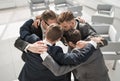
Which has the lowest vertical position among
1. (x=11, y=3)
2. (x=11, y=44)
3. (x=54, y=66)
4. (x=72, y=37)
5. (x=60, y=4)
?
(x=11, y=44)

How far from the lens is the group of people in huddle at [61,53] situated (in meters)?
1.35

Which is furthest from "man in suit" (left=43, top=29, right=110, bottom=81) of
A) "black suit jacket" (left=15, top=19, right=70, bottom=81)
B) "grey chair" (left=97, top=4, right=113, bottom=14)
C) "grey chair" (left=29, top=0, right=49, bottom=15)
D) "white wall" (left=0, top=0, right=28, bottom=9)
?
"white wall" (left=0, top=0, right=28, bottom=9)

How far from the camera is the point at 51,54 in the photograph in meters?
1.35

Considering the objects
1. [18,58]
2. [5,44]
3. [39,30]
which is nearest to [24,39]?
[39,30]

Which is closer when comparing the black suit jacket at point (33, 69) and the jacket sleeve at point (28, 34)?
the black suit jacket at point (33, 69)

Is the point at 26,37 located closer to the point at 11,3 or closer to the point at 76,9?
the point at 76,9

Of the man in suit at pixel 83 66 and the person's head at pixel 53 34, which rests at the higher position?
the person's head at pixel 53 34

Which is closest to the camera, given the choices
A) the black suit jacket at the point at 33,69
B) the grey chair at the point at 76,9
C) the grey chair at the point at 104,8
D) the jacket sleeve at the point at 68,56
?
the jacket sleeve at the point at 68,56

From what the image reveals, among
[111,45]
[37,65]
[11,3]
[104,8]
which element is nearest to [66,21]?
[37,65]

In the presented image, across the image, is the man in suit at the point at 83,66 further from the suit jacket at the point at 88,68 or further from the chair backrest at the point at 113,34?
the chair backrest at the point at 113,34

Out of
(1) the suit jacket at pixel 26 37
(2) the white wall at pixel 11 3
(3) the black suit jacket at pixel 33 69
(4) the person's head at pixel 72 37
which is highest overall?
(4) the person's head at pixel 72 37

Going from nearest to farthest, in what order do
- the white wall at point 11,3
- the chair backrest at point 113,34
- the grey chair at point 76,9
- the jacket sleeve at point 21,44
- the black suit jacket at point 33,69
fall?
1. the black suit jacket at point 33,69
2. the jacket sleeve at point 21,44
3. the chair backrest at point 113,34
4. the grey chair at point 76,9
5. the white wall at point 11,3

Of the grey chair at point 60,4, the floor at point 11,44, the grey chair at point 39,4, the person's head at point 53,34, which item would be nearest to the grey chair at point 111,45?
the floor at point 11,44

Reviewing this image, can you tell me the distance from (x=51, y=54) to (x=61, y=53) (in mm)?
80
